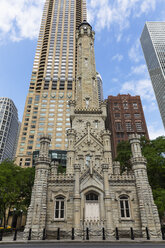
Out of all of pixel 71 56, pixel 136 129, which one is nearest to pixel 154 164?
pixel 136 129

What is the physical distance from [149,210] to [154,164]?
1041 centimetres

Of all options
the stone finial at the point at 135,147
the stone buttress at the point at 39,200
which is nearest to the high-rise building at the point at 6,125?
the stone buttress at the point at 39,200

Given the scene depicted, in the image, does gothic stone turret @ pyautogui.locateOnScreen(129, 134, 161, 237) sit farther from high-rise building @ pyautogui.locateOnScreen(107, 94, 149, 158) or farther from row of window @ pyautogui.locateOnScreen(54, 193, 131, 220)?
high-rise building @ pyautogui.locateOnScreen(107, 94, 149, 158)

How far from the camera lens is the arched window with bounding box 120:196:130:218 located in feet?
67.0

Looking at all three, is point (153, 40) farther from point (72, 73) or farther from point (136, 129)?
point (136, 129)

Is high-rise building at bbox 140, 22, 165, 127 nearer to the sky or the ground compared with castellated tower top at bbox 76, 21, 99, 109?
nearer to the sky

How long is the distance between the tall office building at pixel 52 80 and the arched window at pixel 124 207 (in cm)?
6554

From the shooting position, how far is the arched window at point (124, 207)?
20.4 metres

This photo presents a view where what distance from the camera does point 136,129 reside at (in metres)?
73.3

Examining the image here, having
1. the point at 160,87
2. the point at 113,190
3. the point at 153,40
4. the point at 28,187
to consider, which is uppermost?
the point at 153,40

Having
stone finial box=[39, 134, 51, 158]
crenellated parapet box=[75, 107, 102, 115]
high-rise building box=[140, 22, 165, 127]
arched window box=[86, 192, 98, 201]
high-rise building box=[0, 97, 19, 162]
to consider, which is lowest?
arched window box=[86, 192, 98, 201]

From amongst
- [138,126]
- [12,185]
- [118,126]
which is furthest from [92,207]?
[138,126]

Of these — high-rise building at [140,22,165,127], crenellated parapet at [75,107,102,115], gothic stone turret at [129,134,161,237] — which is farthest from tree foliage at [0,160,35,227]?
high-rise building at [140,22,165,127]

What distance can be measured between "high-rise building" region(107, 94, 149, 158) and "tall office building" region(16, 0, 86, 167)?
25.9 metres
